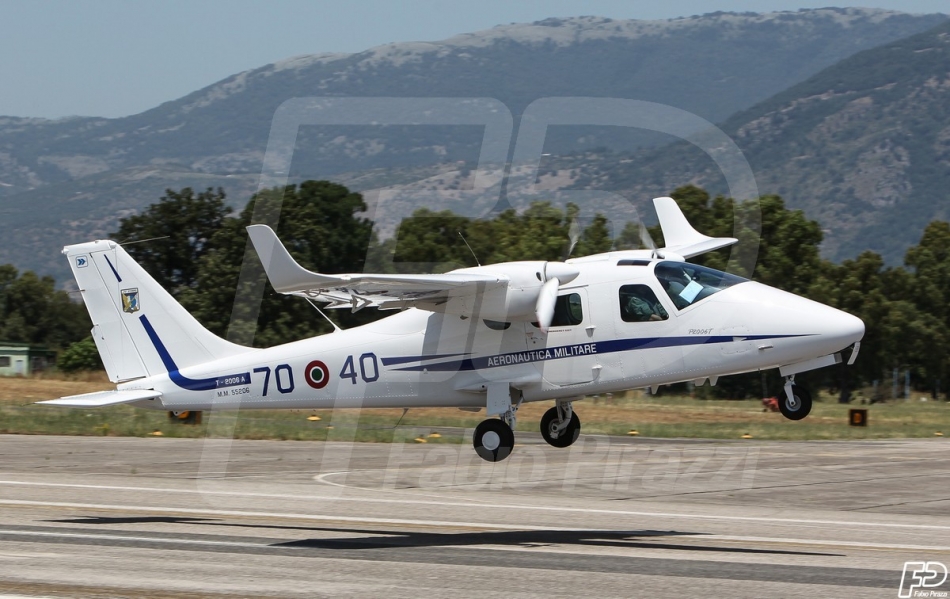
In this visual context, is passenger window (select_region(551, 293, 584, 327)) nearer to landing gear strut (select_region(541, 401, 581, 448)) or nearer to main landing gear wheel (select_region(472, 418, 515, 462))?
main landing gear wheel (select_region(472, 418, 515, 462))

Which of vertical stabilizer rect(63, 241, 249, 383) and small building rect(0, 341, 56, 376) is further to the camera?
small building rect(0, 341, 56, 376)

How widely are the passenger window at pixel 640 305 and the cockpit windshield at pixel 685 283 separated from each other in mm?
247

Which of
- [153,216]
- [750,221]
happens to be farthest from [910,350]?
[153,216]

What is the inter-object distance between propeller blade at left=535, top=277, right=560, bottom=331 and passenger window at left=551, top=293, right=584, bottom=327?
19.8 inches

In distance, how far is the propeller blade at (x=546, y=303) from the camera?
54.1 ft

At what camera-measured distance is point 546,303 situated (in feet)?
55.0

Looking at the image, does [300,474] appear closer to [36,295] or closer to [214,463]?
[214,463]

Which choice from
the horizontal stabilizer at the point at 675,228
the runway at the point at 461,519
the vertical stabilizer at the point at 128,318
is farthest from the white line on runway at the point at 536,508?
the horizontal stabilizer at the point at 675,228

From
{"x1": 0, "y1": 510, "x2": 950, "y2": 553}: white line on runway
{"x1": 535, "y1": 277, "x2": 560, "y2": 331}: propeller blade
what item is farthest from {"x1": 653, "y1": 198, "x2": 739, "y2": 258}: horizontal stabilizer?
{"x1": 0, "y1": 510, "x2": 950, "y2": 553}: white line on runway

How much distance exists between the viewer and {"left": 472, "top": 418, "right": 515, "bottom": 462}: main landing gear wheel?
18.3 meters

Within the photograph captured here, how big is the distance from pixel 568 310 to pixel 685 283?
1.91 meters

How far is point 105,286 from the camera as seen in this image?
20469 millimetres

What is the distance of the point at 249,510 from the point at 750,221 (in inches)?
1338

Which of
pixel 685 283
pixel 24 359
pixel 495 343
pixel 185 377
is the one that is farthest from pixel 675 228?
pixel 24 359
